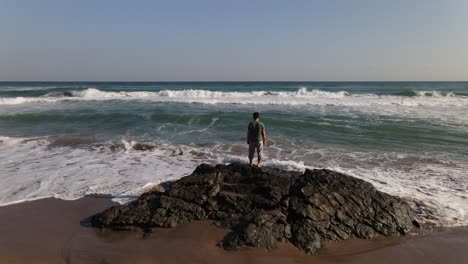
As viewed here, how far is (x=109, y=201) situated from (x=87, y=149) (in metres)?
5.78

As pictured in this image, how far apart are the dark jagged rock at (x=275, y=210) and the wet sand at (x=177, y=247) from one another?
0.17 meters

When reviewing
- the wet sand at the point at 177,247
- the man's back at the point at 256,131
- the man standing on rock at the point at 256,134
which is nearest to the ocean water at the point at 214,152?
the wet sand at the point at 177,247

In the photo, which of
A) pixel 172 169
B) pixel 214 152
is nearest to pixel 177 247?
pixel 172 169

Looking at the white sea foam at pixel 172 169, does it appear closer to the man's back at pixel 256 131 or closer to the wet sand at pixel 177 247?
the wet sand at pixel 177 247

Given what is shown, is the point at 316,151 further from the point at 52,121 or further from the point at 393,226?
the point at 52,121

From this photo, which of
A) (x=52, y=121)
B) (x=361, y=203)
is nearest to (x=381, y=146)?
(x=361, y=203)

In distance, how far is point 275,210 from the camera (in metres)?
5.64

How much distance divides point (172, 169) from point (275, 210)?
453 cm

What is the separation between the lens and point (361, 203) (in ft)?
19.1

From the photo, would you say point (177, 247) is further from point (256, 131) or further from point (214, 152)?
point (214, 152)

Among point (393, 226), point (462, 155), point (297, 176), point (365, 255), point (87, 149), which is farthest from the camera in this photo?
point (87, 149)

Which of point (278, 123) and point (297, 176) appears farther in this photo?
point (278, 123)

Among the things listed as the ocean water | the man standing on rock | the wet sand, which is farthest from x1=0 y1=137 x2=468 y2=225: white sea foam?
the man standing on rock

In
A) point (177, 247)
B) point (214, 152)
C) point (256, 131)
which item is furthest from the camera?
point (214, 152)
